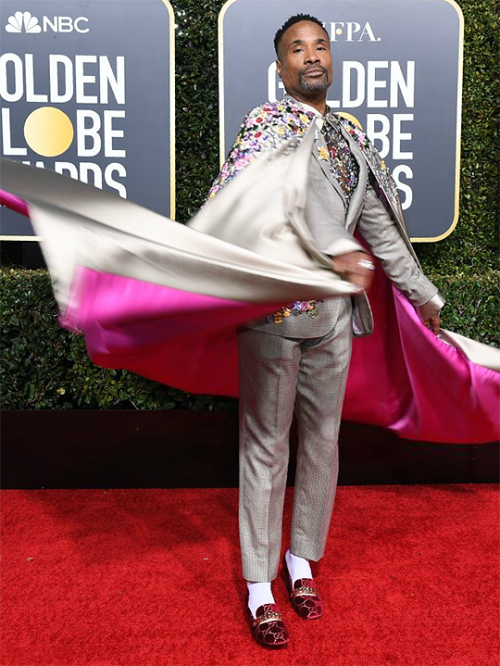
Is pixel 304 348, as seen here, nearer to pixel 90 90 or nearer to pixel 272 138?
pixel 272 138

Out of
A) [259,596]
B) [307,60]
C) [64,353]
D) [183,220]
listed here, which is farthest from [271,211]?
[183,220]

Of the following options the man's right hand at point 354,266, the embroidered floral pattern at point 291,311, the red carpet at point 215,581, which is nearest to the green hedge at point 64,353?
the red carpet at point 215,581

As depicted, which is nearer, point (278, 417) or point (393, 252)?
point (278, 417)

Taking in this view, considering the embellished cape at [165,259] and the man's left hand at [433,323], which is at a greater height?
the embellished cape at [165,259]

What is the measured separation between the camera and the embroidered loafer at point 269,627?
6.44ft

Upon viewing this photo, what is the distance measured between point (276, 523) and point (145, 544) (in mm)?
787

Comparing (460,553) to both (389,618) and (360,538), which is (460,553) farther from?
(389,618)

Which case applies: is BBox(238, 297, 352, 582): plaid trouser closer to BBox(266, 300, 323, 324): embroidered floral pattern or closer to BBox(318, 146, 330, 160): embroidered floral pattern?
BBox(266, 300, 323, 324): embroidered floral pattern

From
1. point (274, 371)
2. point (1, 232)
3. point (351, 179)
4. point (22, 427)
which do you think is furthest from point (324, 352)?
point (1, 232)

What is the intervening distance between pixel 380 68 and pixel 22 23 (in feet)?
5.88

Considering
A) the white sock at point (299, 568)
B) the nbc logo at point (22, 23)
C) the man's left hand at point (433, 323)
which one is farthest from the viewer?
the nbc logo at point (22, 23)

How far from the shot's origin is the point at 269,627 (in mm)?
1990

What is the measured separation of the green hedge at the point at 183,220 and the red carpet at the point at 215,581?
1.60 ft

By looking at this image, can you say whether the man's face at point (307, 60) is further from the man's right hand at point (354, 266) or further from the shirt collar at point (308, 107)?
the man's right hand at point (354, 266)
